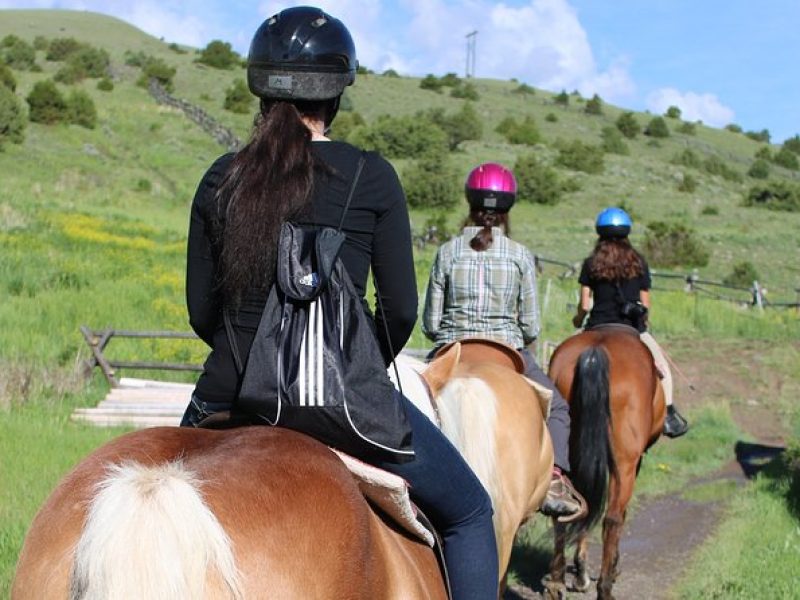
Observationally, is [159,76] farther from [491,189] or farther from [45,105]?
[491,189]

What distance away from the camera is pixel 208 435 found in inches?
105

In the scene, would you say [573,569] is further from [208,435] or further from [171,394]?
[208,435]

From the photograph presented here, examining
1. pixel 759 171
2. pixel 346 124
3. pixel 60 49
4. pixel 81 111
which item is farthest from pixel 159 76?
pixel 759 171

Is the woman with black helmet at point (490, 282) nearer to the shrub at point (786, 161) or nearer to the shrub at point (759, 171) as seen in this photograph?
the shrub at point (759, 171)

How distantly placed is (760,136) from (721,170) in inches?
1680

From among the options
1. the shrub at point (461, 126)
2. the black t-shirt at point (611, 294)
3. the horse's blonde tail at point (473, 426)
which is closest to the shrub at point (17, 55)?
the shrub at point (461, 126)

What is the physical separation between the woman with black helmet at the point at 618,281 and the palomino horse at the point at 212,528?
19.8 ft

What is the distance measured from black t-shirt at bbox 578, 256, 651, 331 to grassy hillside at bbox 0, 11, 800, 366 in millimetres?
7390

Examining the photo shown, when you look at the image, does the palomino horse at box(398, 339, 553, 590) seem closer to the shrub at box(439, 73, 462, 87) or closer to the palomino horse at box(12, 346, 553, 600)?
the palomino horse at box(12, 346, 553, 600)

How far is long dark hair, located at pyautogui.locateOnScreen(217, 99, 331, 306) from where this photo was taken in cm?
281

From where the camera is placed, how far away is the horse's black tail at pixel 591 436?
7668mm

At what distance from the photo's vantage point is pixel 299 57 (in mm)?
2998

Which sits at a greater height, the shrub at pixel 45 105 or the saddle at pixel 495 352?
the shrub at pixel 45 105

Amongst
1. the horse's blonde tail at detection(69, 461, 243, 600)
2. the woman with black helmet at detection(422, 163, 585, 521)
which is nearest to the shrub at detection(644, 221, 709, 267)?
the woman with black helmet at detection(422, 163, 585, 521)
